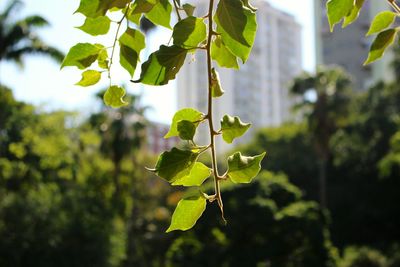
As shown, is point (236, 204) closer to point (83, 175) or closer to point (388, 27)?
point (83, 175)

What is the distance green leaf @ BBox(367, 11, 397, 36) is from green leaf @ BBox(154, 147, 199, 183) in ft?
0.82

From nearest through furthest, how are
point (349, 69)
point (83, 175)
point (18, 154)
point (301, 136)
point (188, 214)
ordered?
point (188, 214) → point (18, 154) → point (83, 175) → point (301, 136) → point (349, 69)

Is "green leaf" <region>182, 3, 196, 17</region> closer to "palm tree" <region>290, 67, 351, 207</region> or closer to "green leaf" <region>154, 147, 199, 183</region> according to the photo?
"green leaf" <region>154, 147, 199, 183</region>

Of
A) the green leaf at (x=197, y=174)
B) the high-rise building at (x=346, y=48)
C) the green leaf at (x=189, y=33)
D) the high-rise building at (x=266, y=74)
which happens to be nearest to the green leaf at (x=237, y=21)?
the green leaf at (x=189, y=33)

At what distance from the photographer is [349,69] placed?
4616 centimetres

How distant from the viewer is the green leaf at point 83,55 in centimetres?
71

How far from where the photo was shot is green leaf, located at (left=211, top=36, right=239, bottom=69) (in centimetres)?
71

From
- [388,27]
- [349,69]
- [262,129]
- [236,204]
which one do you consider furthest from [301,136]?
[388,27]

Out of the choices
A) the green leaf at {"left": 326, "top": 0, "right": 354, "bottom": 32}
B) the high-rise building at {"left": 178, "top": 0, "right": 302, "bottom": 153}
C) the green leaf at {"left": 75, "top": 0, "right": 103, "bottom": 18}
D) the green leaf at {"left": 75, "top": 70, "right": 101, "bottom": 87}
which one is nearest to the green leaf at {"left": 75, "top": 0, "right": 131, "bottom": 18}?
the green leaf at {"left": 75, "top": 0, "right": 103, "bottom": 18}

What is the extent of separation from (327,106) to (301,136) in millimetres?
5366

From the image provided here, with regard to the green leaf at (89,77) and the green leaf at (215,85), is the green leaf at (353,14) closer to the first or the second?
the green leaf at (215,85)

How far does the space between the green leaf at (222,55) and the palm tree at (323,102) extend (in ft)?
71.4

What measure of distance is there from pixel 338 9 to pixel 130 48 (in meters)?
0.23

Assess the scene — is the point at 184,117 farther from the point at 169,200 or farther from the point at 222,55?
the point at 169,200
